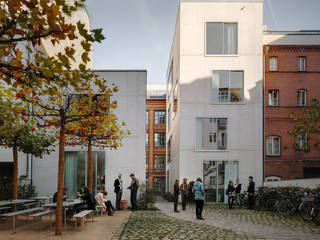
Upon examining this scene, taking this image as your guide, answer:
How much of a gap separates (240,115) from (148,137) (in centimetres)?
2609

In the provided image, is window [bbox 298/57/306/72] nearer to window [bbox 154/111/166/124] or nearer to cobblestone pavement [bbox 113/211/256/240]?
cobblestone pavement [bbox 113/211/256/240]

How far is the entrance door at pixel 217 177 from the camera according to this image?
26.6m

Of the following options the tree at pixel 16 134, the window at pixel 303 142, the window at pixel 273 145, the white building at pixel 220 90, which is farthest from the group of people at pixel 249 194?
the tree at pixel 16 134

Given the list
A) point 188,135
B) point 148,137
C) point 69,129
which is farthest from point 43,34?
point 148,137

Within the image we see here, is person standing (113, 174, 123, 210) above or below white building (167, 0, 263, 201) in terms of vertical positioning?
below

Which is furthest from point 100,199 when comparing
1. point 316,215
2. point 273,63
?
point 273,63

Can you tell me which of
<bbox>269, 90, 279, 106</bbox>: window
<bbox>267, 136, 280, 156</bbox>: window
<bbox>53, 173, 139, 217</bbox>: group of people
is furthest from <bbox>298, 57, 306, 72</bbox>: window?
<bbox>53, 173, 139, 217</bbox>: group of people

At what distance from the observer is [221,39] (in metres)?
28.2

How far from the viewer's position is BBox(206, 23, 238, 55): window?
2817cm

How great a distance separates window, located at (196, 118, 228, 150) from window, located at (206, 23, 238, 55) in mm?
4938

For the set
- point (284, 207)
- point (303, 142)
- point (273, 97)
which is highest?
point (273, 97)

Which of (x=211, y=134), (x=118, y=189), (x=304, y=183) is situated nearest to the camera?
(x=118, y=189)

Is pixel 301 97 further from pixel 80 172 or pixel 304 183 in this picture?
pixel 80 172

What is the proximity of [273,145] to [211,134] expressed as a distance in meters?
5.61
